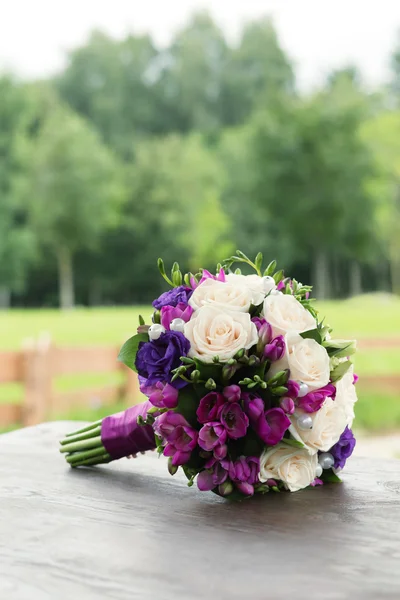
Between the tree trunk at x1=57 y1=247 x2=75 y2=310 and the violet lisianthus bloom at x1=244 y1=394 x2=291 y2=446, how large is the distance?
24.0m

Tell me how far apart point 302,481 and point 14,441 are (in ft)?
2.99

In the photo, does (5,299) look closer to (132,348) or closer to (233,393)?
(132,348)

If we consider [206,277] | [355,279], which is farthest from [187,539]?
[355,279]

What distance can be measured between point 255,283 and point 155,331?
238mm

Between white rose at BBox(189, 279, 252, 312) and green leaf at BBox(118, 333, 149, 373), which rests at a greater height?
white rose at BBox(189, 279, 252, 312)

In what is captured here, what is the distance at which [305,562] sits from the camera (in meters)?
1.05

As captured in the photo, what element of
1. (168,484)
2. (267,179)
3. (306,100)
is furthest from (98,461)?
(306,100)

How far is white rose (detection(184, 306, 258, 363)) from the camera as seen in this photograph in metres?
1.31

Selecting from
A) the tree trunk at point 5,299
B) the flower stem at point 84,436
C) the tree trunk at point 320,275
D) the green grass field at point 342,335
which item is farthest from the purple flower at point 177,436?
the tree trunk at point 5,299

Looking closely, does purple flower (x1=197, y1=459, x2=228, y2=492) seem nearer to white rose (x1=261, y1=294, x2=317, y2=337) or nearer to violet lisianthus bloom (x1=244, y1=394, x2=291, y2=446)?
Answer: violet lisianthus bloom (x1=244, y1=394, x2=291, y2=446)

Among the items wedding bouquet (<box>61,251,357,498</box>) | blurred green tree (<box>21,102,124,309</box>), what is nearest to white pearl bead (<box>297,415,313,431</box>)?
wedding bouquet (<box>61,251,357,498</box>)

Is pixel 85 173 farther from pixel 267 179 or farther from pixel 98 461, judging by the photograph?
pixel 98 461

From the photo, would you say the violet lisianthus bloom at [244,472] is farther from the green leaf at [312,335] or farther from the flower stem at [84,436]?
the flower stem at [84,436]

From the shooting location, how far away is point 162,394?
1329mm
